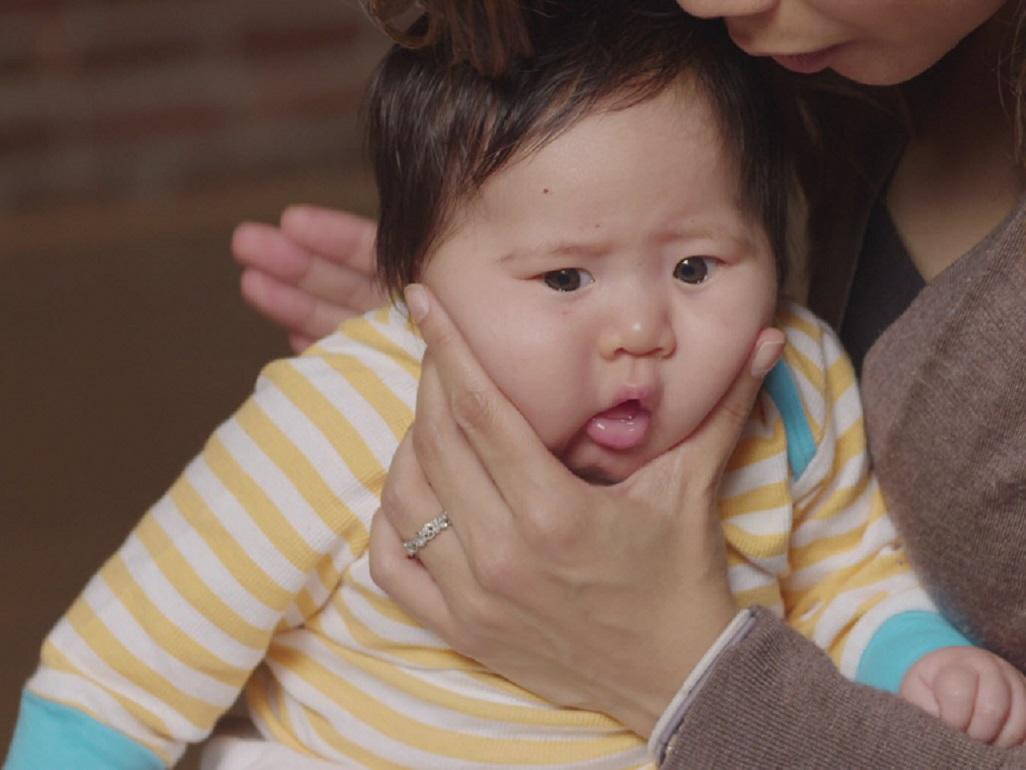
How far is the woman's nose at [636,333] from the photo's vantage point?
1.01 m

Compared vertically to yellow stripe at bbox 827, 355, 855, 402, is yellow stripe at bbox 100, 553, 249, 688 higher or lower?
lower

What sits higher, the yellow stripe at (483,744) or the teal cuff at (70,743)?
the teal cuff at (70,743)

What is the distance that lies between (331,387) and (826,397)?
1.23 feet

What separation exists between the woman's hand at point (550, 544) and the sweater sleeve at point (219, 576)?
50 mm

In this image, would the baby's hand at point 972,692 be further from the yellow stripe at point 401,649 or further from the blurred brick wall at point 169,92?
the blurred brick wall at point 169,92

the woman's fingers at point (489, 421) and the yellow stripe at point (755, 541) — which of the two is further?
the yellow stripe at point (755, 541)

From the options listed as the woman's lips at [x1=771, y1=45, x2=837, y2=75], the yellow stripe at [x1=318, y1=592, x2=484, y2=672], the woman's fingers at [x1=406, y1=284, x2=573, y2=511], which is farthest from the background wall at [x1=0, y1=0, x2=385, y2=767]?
the woman's lips at [x1=771, y1=45, x2=837, y2=75]

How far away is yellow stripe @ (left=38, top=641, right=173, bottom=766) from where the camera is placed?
1101 millimetres

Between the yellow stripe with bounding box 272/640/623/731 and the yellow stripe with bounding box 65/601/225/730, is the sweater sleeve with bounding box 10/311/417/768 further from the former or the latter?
the yellow stripe with bounding box 272/640/623/731

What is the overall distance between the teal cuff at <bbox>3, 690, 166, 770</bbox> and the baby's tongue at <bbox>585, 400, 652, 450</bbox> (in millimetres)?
400

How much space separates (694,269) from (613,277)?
6cm

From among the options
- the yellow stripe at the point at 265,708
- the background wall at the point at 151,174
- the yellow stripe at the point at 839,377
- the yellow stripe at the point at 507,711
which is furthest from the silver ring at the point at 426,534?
the background wall at the point at 151,174

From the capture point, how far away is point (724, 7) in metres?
0.97

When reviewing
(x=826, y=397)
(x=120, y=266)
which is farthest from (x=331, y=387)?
(x=120, y=266)
